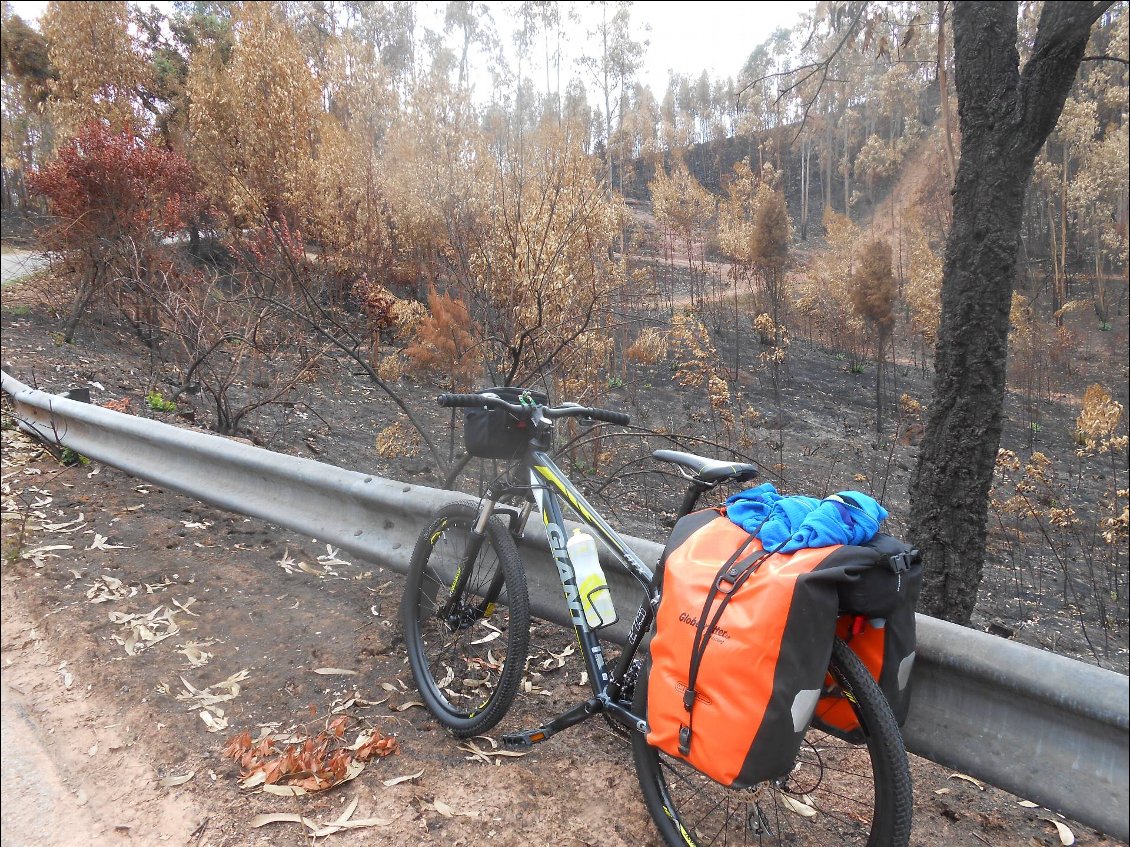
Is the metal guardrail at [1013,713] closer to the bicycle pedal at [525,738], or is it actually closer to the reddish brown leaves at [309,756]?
the bicycle pedal at [525,738]

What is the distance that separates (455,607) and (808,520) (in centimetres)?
169

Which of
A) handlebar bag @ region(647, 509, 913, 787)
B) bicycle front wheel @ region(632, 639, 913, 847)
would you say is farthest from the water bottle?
handlebar bag @ region(647, 509, 913, 787)

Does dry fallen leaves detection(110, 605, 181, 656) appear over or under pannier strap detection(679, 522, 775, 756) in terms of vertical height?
under

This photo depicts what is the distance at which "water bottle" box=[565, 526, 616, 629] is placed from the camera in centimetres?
261

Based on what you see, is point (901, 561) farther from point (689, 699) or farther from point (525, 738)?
point (525, 738)

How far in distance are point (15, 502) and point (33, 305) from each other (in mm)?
8690

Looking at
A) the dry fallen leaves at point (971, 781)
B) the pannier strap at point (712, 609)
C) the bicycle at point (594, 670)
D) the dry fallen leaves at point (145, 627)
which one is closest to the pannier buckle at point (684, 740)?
the pannier strap at point (712, 609)

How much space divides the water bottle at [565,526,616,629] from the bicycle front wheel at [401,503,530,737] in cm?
29

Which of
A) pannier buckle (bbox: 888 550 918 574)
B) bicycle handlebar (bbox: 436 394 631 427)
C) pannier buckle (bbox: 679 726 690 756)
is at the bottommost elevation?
pannier buckle (bbox: 679 726 690 756)

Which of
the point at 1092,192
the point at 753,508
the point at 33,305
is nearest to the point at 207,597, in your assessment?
the point at 753,508

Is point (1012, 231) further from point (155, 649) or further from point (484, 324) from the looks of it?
point (484, 324)

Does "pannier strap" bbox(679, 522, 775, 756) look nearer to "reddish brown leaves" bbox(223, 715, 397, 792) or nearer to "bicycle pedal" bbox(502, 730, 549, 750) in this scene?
"bicycle pedal" bbox(502, 730, 549, 750)

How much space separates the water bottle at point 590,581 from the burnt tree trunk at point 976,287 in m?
2.40

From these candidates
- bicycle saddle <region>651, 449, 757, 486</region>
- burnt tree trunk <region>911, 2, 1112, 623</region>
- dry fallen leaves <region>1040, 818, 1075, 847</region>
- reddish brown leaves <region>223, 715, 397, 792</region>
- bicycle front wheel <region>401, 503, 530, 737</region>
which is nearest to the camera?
dry fallen leaves <region>1040, 818, 1075, 847</region>
